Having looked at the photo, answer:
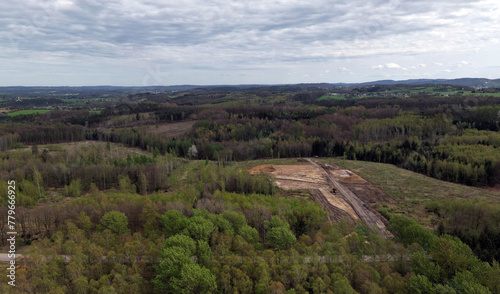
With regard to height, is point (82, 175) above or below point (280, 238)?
below

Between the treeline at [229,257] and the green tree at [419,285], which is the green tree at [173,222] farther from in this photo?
the green tree at [419,285]

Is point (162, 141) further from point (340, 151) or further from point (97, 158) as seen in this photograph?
point (340, 151)

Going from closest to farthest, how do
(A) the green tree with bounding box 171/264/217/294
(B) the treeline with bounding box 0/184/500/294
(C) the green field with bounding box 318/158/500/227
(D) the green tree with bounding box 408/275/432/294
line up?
(D) the green tree with bounding box 408/275/432/294 < (A) the green tree with bounding box 171/264/217/294 < (B) the treeline with bounding box 0/184/500/294 < (C) the green field with bounding box 318/158/500/227

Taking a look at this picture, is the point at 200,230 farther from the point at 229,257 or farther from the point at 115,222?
the point at 115,222

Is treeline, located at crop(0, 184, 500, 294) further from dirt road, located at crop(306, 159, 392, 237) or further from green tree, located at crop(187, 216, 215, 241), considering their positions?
dirt road, located at crop(306, 159, 392, 237)

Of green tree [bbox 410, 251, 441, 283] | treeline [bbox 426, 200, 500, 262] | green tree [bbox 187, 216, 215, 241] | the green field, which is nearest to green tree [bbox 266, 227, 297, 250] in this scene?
green tree [bbox 187, 216, 215, 241]

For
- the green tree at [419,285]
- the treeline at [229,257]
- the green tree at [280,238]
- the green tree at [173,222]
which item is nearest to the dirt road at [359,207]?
the treeline at [229,257]

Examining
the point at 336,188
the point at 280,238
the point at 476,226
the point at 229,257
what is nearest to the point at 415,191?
the point at 336,188

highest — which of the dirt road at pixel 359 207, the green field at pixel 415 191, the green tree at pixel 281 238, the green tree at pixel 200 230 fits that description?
the green tree at pixel 200 230
